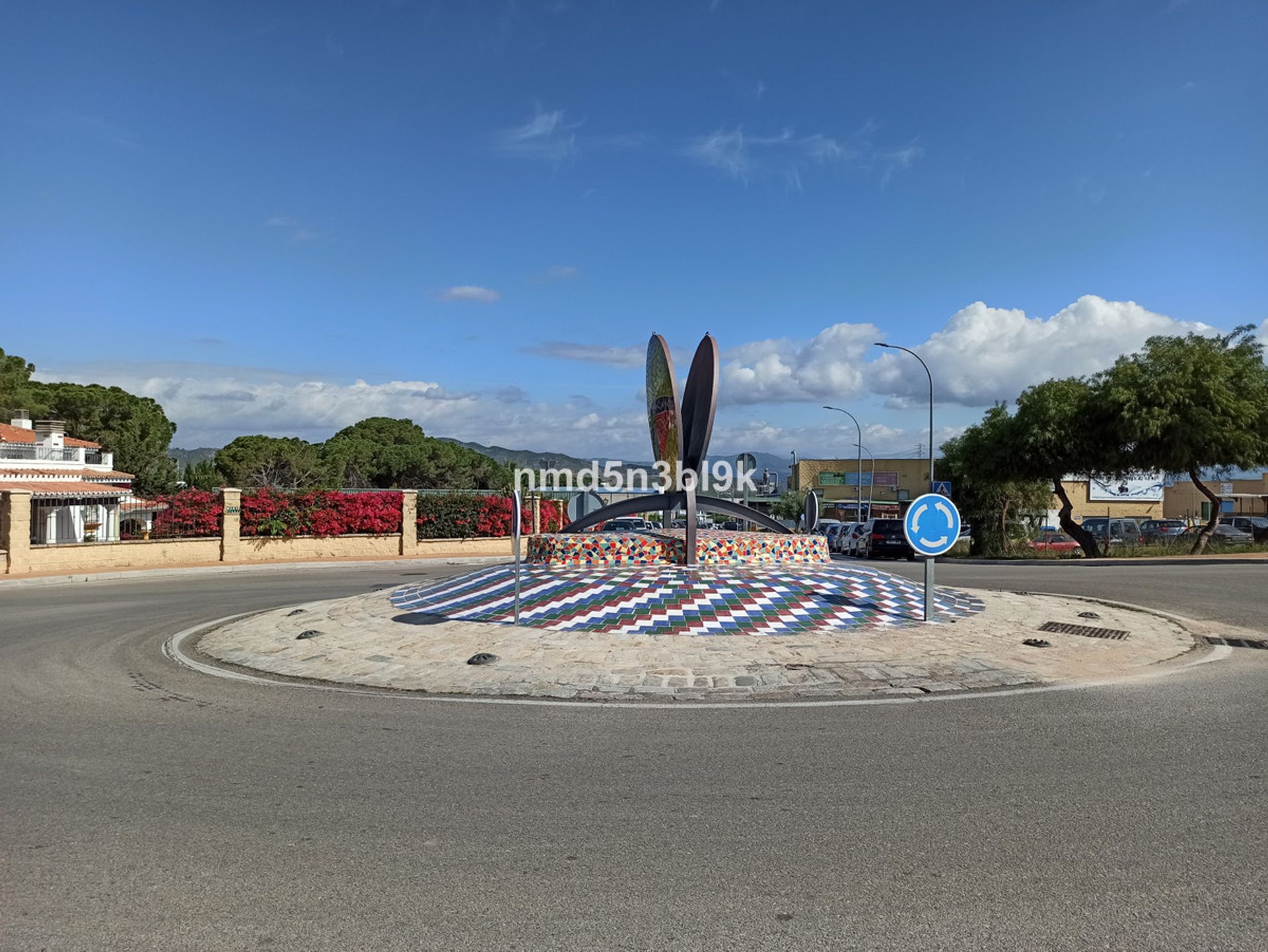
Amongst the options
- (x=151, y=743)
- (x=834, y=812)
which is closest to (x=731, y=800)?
(x=834, y=812)

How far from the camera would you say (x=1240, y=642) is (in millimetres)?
10875

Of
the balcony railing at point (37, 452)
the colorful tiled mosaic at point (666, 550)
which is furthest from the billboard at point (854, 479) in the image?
the colorful tiled mosaic at point (666, 550)

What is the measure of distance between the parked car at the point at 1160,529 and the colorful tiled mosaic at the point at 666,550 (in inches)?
1088

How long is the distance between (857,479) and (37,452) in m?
68.1

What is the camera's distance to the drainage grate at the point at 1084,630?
10.9 metres

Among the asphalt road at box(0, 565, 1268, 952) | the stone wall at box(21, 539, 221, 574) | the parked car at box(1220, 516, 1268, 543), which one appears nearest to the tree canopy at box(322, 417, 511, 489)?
the stone wall at box(21, 539, 221, 574)

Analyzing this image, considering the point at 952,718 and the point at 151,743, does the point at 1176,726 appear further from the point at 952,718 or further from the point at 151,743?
the point at 151,743

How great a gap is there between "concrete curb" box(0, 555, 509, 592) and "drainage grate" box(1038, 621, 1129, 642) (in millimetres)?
→ 20557

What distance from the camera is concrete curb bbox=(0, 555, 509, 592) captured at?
70.9ft

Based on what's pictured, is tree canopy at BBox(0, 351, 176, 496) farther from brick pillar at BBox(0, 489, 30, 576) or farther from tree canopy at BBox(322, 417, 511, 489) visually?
brick pillar at BBox(0, 489, 30, 576)

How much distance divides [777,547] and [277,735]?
31.5 ft

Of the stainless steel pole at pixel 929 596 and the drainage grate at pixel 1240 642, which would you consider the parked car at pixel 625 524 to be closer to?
the stainless steel pole at pixel 929 596

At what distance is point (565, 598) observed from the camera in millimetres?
Result: 12062

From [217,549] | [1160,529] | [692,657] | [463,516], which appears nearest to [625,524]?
[463,516]
